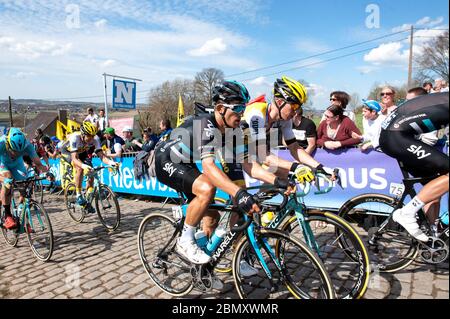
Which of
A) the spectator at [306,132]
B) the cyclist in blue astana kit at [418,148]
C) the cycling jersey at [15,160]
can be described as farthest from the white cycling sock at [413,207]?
the cycling jersey at [15,160]

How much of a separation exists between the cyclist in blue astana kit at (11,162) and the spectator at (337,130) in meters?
5.07

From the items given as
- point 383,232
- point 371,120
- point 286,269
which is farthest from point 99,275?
point 371,120

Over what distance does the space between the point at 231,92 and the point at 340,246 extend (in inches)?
81.0

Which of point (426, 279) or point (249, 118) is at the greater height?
point (249, 118)

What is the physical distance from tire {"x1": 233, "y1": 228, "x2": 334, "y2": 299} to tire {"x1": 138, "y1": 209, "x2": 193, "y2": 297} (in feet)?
2.43

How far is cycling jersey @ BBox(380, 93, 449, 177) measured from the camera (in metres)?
2.95

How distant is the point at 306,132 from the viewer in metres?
5.78

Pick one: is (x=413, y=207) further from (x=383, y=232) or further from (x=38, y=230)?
(x=38, y=230)

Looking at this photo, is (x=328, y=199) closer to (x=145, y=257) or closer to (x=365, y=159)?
(x=365, y=159)

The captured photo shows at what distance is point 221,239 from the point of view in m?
3.03

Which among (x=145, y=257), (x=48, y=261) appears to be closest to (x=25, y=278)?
(x=48, y=261)

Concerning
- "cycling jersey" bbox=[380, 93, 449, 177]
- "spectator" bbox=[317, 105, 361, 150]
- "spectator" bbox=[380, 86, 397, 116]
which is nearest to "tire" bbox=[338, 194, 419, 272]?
"cycling jersey" bbox=[380, 93, 449, 177]
